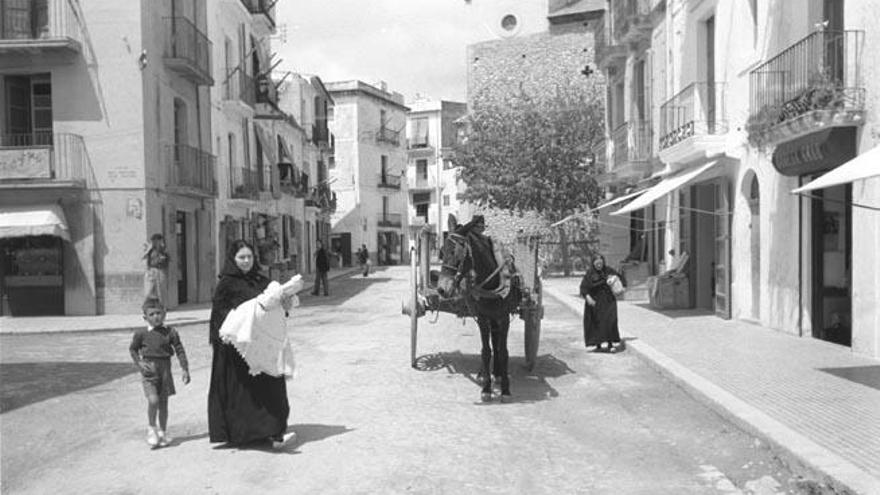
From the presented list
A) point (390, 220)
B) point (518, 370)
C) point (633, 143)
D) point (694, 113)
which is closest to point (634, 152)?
point (633, 143)

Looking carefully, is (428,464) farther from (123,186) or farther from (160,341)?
(123,186)

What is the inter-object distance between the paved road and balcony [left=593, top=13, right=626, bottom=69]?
1376 cm

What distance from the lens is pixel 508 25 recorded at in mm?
42969

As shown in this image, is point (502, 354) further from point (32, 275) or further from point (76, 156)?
point (32, 275)

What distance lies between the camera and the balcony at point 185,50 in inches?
804

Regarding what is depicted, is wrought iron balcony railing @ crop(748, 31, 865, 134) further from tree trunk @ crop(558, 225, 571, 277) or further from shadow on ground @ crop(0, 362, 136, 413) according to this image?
tree trunk @ crop(558, 225, 571, 277)

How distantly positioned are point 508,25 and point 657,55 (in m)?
24.6

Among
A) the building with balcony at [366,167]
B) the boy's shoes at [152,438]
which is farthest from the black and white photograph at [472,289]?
the building with balcony at [366,167]

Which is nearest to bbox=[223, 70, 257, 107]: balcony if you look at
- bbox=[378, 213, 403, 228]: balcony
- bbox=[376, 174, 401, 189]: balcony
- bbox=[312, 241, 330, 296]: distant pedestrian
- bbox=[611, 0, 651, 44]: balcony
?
bbox=[312, 241, 330, 296]: distant pedestrian

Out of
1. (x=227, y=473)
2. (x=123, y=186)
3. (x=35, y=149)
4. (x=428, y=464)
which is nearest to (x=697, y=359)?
(x=428, y=464)

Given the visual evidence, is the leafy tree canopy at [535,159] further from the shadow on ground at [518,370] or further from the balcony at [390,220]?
the balcony at [390,220]

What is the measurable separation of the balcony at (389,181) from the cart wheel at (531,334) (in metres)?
53.3

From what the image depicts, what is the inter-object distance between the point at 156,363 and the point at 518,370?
4.77 m

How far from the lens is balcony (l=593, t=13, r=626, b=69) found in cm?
2268
